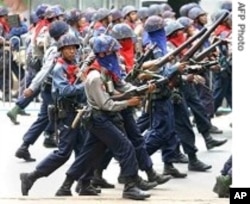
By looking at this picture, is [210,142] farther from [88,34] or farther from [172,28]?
[88,34]

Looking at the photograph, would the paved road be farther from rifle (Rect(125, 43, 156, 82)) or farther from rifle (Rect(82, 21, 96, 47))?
rifle (Rect(82, 21, 96, 47))

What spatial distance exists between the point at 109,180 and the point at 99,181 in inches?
22.2

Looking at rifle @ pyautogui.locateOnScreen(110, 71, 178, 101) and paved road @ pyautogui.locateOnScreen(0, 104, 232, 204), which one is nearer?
paved road @ pyautogui.locateOnScreen(0, 104, 232, 204)

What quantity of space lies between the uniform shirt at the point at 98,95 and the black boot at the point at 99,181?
1.31 metres

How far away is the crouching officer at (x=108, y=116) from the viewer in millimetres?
8945

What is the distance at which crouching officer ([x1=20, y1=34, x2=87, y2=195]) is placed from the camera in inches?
381

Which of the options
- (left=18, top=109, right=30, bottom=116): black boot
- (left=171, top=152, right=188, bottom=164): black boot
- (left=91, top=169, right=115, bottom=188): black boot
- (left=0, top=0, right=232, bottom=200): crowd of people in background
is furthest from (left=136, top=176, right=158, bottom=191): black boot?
(left=18, top=109, right=30, bottom=116): black boot

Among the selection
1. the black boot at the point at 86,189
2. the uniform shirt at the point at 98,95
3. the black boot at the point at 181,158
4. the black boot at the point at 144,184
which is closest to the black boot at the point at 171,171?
the black boot at the point at 181,158

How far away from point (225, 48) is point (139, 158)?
174 inches

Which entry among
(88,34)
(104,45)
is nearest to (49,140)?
(88,34)

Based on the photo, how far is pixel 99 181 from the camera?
33.4ft

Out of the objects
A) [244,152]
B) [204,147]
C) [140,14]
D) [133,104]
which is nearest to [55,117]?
[133,104]

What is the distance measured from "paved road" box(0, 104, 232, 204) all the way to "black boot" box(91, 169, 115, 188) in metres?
0.11

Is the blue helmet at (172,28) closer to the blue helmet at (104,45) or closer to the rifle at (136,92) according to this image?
the rifle at (136,92)
